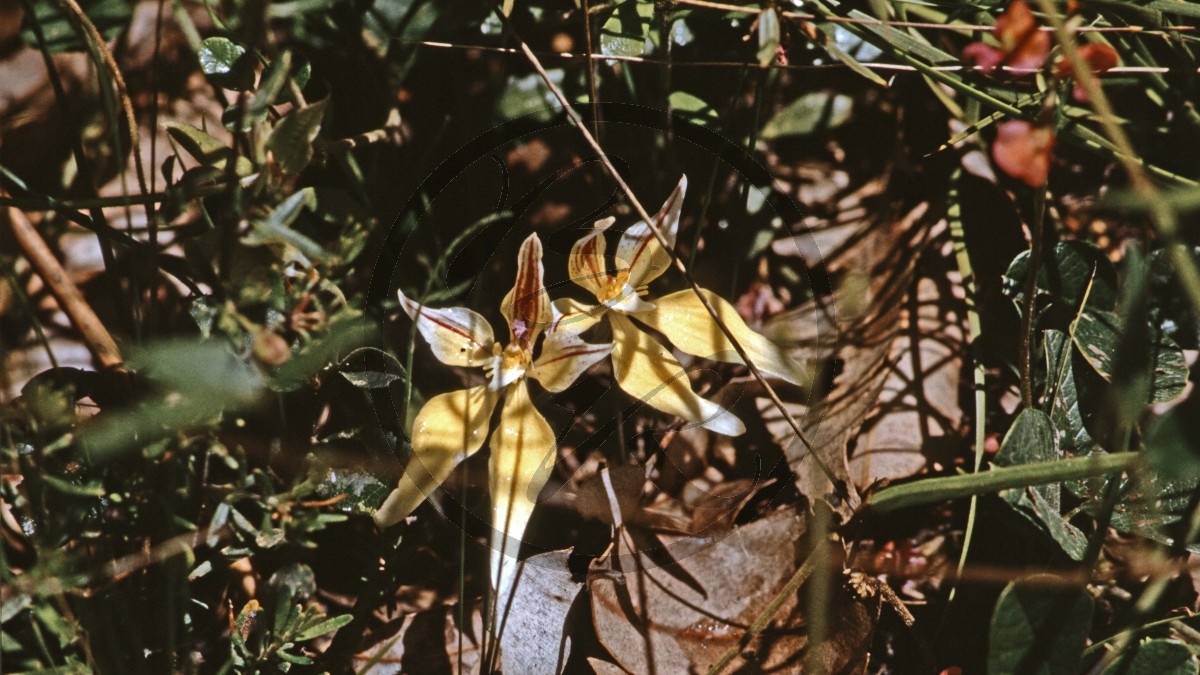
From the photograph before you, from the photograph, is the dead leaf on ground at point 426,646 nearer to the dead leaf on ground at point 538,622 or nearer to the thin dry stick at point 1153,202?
the dead leaf on ground at point 538,622

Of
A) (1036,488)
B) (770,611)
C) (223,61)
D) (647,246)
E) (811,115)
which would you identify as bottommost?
(770,611)

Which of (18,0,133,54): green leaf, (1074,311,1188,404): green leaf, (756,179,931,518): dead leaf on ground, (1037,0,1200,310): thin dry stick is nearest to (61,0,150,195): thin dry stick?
(18,0,133,54): green leaf

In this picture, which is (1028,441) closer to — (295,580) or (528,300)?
(528,300)

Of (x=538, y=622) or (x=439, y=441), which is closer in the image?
(x=439, y=441)

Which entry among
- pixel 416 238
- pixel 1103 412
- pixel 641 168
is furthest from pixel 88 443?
pixel 1103 412

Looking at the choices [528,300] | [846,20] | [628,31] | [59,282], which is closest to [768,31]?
[846,20]

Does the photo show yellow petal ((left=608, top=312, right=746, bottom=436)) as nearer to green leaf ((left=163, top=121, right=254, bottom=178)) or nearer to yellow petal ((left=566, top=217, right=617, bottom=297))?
yellow petal ((left=566, top=217, right=617, bottom=297))
